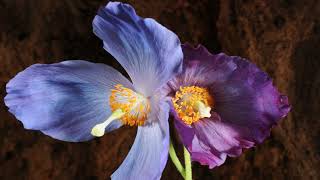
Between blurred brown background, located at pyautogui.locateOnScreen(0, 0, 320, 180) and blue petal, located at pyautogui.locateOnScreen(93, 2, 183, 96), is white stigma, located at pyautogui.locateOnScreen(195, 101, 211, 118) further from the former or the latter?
blurred brown background, located at pyautogui.locateOnScreen(0, 0, 320, 180)

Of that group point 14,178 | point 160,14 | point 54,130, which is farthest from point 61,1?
point 54,130

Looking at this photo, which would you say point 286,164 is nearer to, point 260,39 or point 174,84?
point 260,39

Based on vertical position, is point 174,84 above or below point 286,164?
above

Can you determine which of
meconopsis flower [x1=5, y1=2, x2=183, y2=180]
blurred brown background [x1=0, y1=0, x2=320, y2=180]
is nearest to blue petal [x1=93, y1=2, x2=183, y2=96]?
meconopsis flower [x1=5, y1=2, x2=183, y2=180]

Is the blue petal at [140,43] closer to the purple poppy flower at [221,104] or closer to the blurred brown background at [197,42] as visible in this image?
the purple poppy flower at [221,104]

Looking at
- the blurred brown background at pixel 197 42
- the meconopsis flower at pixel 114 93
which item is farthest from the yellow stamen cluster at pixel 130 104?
the blurred brown background at pixel 197 42

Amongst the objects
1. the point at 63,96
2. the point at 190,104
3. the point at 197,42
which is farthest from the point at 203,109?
the point at 197,42
